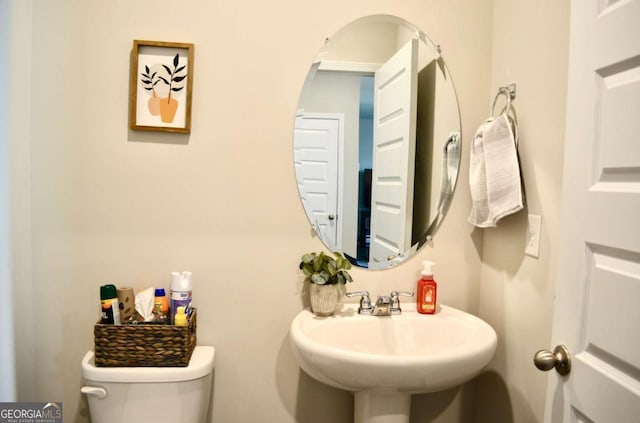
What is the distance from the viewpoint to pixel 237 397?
140 centimetres

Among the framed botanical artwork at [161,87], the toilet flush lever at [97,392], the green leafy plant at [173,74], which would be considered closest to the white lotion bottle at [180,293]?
the toilet flush lever at [97,392]

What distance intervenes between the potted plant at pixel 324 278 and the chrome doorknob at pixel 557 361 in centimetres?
60

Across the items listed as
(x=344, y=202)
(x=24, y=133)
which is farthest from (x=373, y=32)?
(x=24, y=133)

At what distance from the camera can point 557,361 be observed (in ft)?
2.90

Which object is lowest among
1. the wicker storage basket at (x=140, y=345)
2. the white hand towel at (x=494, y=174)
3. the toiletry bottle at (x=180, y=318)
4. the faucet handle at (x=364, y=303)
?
the wicker storage basket at (x=140, y=345)

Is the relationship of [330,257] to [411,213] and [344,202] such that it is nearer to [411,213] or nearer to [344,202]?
[344,202]

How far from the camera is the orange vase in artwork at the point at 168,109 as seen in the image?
1314 mm

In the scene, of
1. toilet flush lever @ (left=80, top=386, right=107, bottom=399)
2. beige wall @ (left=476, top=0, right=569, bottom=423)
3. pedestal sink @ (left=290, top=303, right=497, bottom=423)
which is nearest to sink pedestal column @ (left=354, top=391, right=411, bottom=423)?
pedestal sink @ (left=290, top=303, right=497, bottom=423)

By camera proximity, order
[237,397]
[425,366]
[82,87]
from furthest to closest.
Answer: [237,397] < [82,87] < [425,366]

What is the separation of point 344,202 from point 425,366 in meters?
0.60

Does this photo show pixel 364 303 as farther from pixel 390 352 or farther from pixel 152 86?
pixel 152 86

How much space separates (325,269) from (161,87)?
81 centimetres

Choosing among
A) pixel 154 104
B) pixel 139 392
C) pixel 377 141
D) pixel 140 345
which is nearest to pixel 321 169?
pixel 377 141

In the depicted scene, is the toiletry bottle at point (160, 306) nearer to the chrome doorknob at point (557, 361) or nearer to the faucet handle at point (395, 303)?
the faucet handle at point (395, 303)
